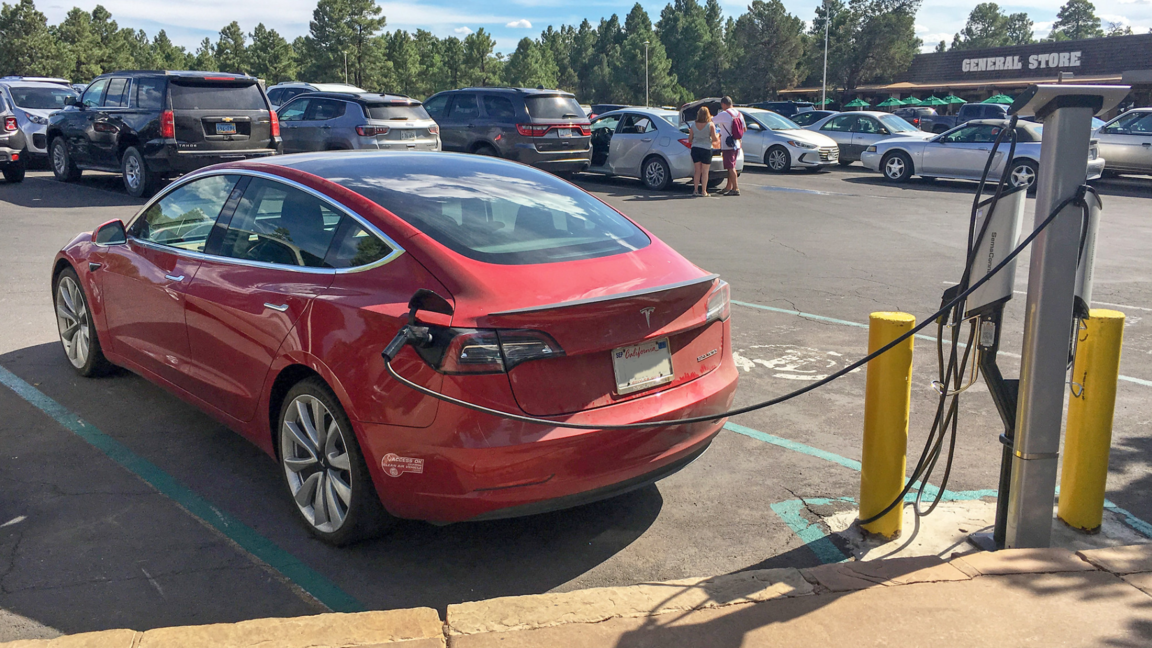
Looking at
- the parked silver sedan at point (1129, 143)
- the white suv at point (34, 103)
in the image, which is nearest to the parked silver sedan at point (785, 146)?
the parked silver sedan at point (1129, 143)

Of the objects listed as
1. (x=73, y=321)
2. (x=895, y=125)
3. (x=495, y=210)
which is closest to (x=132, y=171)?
(x=73, y=321)

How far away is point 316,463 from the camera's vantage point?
381cm

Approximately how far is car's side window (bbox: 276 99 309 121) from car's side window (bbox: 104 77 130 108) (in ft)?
10.5

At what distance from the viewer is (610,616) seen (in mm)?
3025

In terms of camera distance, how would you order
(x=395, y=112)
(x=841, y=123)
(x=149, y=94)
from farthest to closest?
1. (x=841, y=123)
2. (x=395, y=112)
3. (x=149, y=94)

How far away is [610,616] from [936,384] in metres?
1.74

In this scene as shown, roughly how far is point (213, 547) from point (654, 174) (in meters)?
15.3

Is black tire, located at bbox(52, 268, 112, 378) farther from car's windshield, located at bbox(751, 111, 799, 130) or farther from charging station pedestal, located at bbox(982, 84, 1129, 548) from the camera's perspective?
car's windshield, located at bbox(751, 111, 799, 130)

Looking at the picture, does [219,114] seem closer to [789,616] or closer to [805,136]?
[789,616]

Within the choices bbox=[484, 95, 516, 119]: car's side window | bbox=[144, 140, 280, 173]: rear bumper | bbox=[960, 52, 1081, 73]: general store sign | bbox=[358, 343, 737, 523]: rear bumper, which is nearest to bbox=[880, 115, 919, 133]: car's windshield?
bbox=[484, 95, 516, 119]: car's side window

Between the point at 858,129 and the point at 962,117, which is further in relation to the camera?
the point at 962,117

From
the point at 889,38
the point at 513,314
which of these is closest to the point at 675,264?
the point at 513,314

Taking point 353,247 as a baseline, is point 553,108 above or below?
above

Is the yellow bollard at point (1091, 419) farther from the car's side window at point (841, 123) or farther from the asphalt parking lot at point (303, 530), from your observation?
the car's side window at point (841, 123)
